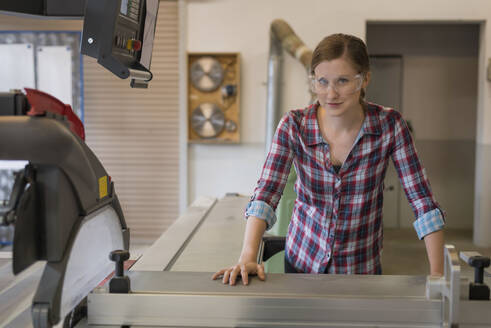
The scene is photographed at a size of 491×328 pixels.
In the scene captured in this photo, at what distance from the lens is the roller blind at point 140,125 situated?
514cm

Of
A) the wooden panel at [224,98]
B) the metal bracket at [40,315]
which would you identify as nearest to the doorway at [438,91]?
the wooden panel at [224,98]

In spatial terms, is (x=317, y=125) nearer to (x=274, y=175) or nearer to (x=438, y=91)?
(x=274, y=175)

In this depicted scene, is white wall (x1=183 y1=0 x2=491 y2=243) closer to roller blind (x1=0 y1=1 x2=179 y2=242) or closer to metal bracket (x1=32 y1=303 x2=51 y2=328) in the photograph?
roller blind (x1=0 y1=1 x2=179 y2=242)

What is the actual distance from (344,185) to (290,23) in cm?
376

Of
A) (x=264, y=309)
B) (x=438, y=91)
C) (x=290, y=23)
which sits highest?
(x=290, y=23)

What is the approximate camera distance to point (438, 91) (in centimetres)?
610

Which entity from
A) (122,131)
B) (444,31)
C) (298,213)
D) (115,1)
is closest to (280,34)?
(122,131)

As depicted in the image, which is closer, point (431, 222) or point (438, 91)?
point (431, 222)

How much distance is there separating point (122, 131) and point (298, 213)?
385 centimetres

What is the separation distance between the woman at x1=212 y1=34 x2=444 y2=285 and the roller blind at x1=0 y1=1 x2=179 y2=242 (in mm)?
3742

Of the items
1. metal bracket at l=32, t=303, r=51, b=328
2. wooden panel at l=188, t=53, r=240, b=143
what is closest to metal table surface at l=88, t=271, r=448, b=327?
metal bracket at l=32, t=303, r=51, b=328

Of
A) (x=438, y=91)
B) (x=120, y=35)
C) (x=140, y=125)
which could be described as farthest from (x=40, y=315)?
(x=438, y=91)

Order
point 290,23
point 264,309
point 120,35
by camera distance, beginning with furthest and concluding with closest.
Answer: point 290,23 → point 120,35 → point 264,309

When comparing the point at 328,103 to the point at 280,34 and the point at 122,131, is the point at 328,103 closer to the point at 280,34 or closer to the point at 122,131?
the point at 280,34
